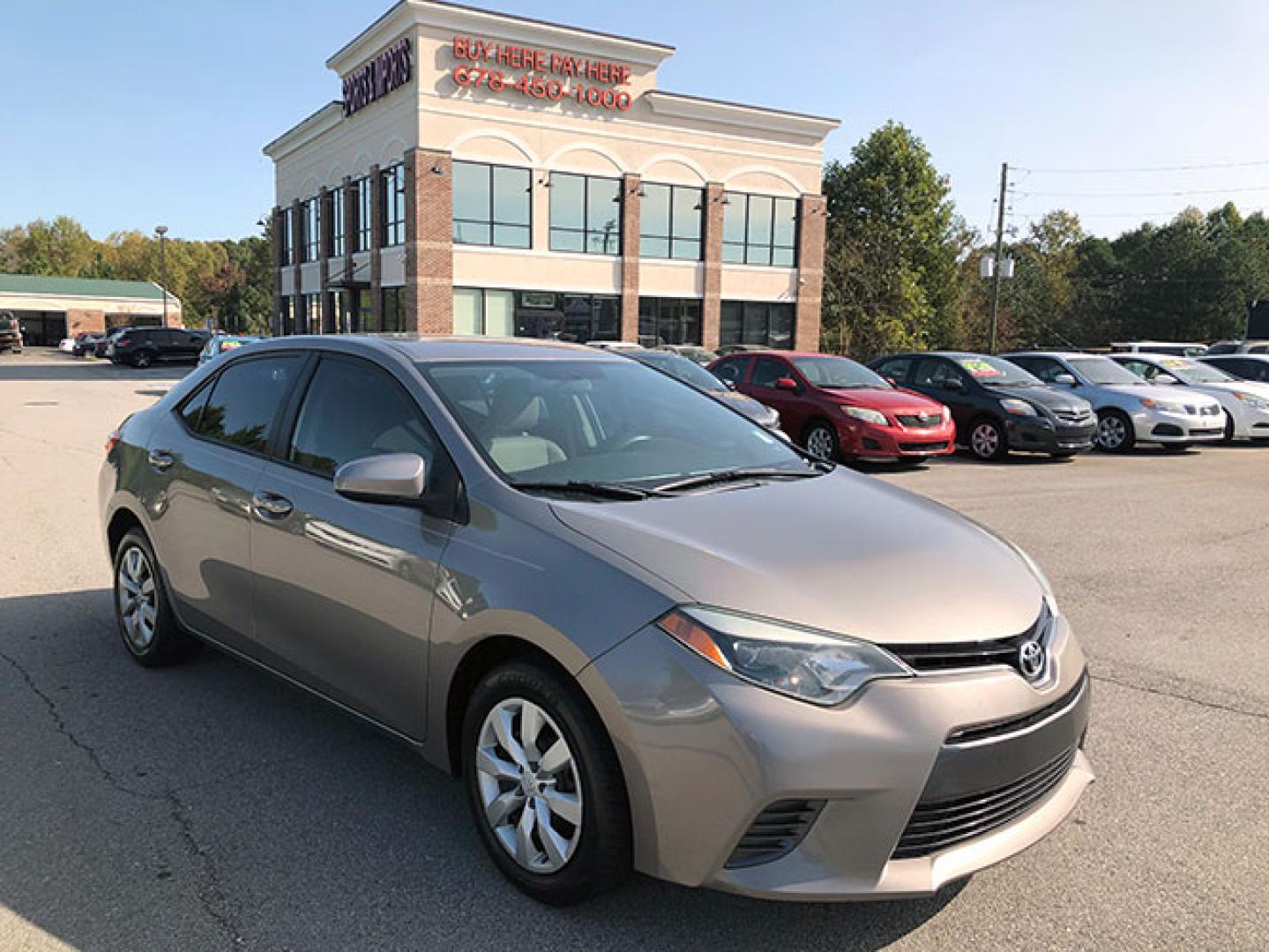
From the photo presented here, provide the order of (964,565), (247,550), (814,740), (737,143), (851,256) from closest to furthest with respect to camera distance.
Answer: (814,740)
(964,565)
(247,550)
(737,143)
(851,256)

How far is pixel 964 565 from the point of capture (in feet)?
9.42

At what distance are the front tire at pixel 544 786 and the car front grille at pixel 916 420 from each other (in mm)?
10479

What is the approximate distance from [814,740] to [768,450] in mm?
1783

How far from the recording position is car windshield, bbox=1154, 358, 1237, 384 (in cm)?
1739

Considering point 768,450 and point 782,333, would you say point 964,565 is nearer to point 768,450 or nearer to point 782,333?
point 768,450

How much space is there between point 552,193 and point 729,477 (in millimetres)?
30650

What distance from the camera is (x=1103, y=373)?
16.5 m

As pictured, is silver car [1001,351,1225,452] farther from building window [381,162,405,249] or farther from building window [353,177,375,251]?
building window [353,177,375,251]

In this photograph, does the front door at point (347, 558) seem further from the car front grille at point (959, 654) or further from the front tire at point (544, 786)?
the car front grille at point (959, 654)

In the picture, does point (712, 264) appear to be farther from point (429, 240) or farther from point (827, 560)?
point (827, 560)

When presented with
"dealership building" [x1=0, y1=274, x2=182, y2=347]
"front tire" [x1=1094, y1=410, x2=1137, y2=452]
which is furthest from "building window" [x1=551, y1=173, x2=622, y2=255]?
"dealership building" [x1=0, y1=274, x2=182, y2=347]

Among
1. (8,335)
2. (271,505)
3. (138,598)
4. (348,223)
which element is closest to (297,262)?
(348,223)

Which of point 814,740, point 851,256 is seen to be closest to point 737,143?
point 851,256

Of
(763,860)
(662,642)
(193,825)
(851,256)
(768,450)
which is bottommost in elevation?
(193,825)
